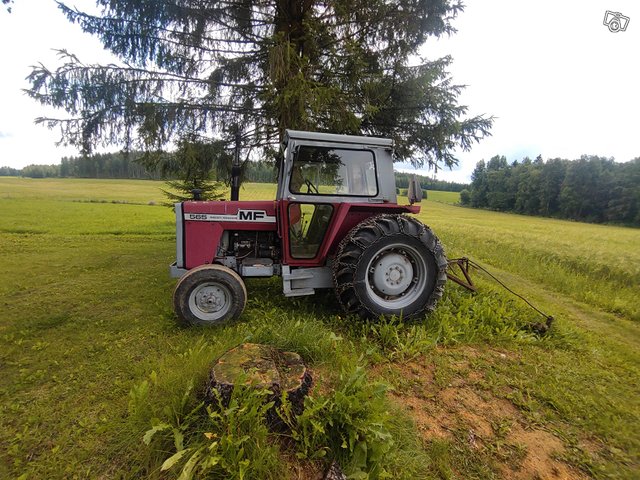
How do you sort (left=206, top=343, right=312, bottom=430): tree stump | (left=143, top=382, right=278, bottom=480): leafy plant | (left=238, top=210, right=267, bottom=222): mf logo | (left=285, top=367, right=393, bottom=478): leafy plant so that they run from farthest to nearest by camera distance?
(left=238, top=210, right=267, bottom=222): mf logo → (left=206, top=343, right=312, bottom=430): tree stump → (left=285, top=367, right=393, bottom=478): leafy plant → (left=143, top=382, right=278, bottom=480): leafy plant

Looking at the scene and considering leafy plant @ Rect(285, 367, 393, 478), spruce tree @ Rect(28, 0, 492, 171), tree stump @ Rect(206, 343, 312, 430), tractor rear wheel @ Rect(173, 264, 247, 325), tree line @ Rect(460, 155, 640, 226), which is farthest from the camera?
tree line @ Rect(460, 155, 640, 226)

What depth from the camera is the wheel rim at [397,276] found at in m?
3.63

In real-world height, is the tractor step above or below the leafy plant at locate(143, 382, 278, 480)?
above

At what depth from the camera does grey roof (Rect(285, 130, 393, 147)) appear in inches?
140

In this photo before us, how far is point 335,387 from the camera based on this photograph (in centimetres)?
216

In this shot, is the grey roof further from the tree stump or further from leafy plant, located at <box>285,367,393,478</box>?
leafy plant, located at <box>285,367,393,478</box>

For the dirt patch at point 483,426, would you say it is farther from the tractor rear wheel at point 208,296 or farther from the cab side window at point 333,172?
the cab side window at point 333,172

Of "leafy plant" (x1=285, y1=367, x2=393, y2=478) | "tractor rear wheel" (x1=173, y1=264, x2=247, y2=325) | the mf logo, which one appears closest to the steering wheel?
the mf logo

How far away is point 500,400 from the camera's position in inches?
99.0

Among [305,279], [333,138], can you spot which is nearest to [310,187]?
[333,138]

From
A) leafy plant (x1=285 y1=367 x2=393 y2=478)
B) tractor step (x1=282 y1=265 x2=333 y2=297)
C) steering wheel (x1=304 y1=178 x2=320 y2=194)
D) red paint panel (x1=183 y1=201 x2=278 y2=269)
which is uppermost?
steering wheel (x1=304 y1=178 x2=320 y2=194)

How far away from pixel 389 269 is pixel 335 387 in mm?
1763

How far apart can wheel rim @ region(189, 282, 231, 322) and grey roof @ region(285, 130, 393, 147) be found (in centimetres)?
176

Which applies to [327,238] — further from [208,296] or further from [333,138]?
[208,296]
